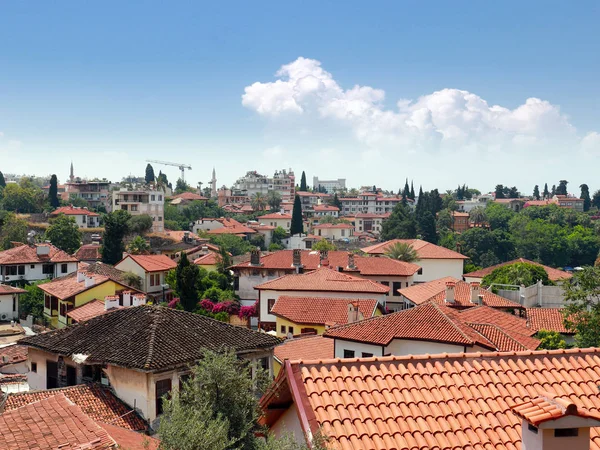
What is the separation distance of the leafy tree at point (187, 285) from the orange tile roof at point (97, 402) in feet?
94.9

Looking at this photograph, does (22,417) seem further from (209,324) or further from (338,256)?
(338,256)

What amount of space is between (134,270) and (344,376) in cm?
5034

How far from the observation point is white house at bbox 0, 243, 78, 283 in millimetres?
53438

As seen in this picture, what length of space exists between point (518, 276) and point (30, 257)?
42.3 metres

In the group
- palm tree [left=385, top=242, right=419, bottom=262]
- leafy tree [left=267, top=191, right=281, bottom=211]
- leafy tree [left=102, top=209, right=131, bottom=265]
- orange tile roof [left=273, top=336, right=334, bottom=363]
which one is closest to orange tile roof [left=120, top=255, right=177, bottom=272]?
leafy tree [left=102, top=209, right=131, bottom=265]

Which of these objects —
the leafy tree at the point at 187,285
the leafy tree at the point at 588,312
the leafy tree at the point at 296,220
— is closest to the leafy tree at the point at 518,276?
the leafy tree at the point at 187,285

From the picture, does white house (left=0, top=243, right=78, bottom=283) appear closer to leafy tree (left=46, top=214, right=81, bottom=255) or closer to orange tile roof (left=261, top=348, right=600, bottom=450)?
leafy tree (left=46, top=214, right=81, bottom=255)

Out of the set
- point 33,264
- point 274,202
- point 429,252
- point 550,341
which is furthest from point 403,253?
point 274,202

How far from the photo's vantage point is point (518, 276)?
49531 millimetres

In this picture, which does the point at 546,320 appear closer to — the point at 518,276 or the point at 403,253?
the point at 518,276

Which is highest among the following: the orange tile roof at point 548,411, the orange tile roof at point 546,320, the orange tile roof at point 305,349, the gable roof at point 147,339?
the orange tile roof at point 548,411

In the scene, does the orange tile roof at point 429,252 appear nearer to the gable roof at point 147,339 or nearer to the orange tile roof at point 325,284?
the orange tile roof at point 325,284

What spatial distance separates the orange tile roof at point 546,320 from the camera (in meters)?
34.2

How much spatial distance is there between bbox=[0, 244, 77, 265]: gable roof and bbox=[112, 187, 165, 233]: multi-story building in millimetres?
34586
